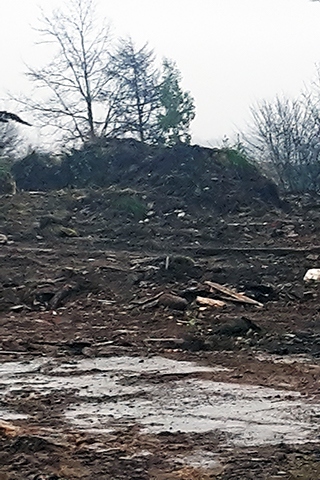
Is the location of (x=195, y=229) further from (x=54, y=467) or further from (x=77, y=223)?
(x=54, y=467)

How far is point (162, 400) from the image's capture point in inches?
290

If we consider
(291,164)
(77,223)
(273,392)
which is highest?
(291,164)

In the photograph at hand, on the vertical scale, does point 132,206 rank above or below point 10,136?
below

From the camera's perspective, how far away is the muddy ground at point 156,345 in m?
5.38

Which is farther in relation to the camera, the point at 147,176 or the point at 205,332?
the point at 147,176

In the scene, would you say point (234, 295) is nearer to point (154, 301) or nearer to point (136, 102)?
point (154, 301)

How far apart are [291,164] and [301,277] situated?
24.7 m

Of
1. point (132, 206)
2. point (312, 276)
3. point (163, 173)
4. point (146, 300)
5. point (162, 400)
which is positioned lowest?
point (162, 400)

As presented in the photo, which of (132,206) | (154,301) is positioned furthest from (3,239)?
(154,301)

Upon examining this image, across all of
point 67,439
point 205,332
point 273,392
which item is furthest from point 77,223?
point 67,439

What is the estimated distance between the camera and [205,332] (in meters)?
10.7

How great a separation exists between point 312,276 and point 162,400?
7.47 meters

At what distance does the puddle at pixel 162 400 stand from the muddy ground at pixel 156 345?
0.07 ft

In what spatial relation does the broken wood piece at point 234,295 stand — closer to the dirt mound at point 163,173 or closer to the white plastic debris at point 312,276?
the white plastic debris at point 312,276
